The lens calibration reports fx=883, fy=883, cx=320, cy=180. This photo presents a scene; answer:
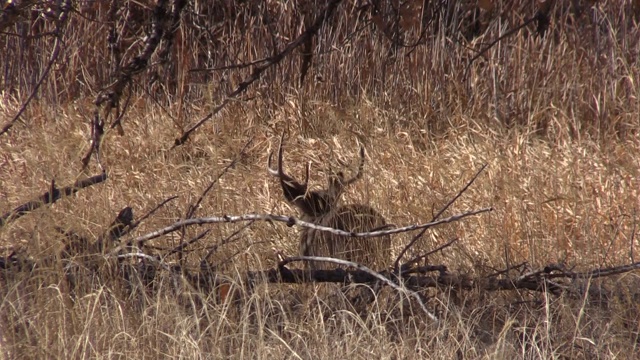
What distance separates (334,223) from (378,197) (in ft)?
3.00

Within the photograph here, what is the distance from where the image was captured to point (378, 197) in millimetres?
4930

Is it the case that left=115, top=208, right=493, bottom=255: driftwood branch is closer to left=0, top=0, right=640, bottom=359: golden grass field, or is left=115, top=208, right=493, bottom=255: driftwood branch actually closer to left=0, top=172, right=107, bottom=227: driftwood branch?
left=0, top=0, right=640, bottom=359: golden grass field

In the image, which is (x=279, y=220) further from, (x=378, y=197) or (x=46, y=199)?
(x=378, y=197)

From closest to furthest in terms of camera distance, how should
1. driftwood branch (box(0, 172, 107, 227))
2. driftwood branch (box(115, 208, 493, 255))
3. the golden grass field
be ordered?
the golden grass field
driftwood branch (box(115, 208, 493, 255))
driftwood branch (box(0, 172, 107, 227))

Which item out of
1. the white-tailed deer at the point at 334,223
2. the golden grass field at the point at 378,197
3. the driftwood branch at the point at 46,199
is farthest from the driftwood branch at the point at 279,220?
the white-tailed deer at the point at 334,223

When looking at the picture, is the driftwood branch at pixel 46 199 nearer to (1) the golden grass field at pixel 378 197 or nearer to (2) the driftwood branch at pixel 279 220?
(1) the golden grass field at pixel 378 197

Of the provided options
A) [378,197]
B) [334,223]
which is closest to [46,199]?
[334,223]

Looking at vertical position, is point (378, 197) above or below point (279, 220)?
below

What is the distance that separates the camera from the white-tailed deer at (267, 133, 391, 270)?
3963mm

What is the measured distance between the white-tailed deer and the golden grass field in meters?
0.17

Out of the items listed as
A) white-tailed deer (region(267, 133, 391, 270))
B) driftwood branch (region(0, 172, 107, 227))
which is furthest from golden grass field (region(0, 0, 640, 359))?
white-tailed deer (region(267, 133, 391, 270))

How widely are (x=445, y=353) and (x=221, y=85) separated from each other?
417 cm

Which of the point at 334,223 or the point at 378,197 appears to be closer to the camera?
the point at 334,223

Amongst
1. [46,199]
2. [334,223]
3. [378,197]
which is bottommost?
[378,197]
